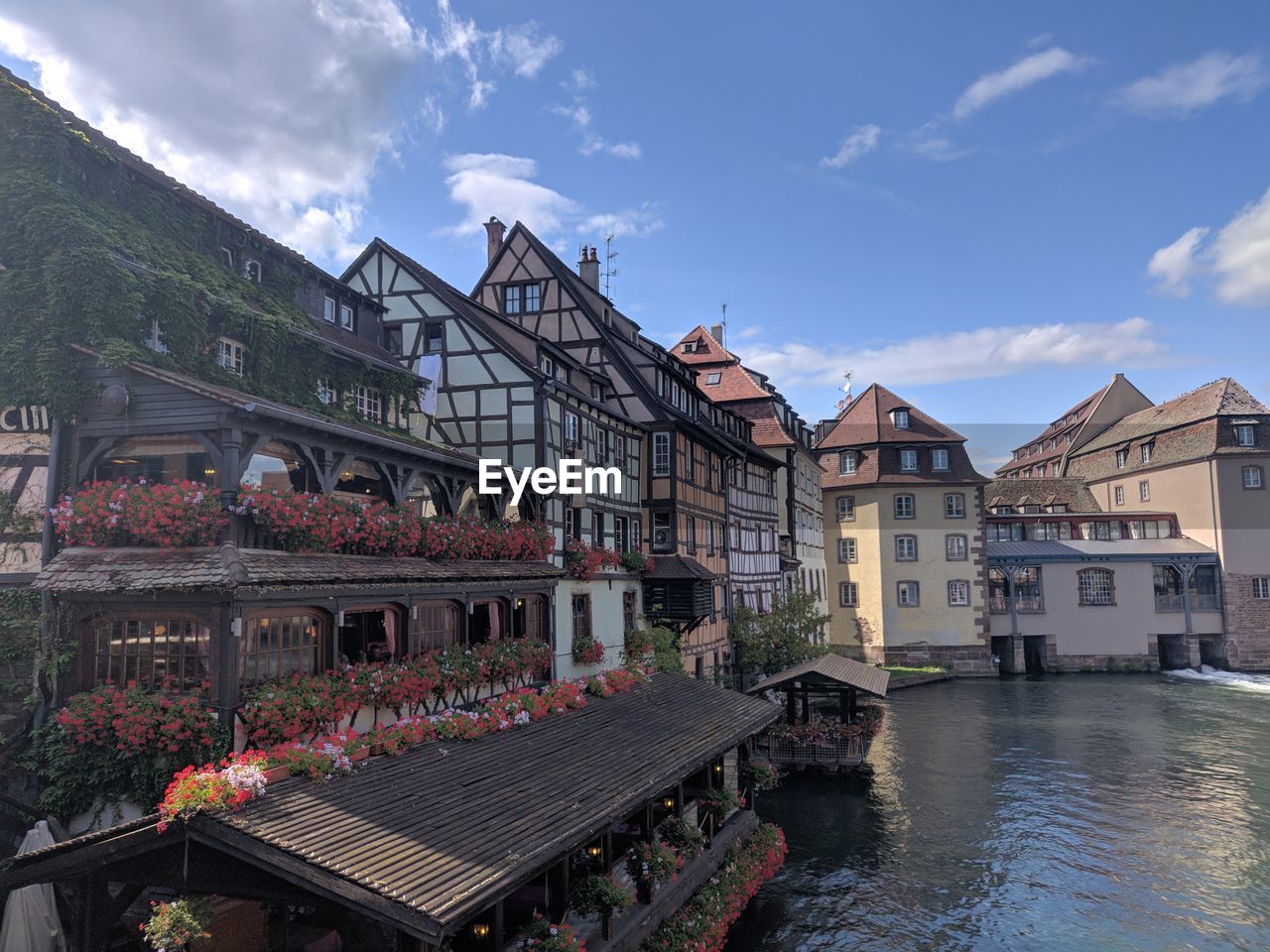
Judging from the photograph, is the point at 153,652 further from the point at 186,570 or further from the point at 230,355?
the point at 230,355

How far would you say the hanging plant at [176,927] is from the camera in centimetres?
841

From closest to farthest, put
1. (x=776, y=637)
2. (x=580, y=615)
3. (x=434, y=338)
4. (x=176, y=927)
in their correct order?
(x=176, y=927), (x=580, y=615), (x=434, y=338), (x=776, y=637)

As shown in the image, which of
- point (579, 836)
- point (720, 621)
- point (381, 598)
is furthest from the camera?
point (720, 621)

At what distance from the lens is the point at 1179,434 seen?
5053 cm

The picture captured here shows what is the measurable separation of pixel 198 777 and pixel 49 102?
38.4 feet

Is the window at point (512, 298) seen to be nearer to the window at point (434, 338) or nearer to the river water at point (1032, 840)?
the window at point (434, 338)

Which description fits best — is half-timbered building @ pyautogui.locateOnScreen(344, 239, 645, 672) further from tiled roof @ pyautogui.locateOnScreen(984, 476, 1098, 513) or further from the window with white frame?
tiled roof @ pyautogui.locateOnScreen(984, 476, 1098, 513)

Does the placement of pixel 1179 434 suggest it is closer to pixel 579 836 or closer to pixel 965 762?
pixel 965 762

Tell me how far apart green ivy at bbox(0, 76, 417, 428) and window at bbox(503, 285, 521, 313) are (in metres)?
12.9

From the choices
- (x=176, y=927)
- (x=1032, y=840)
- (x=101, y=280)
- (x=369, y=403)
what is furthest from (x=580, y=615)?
(x=176, y=927)

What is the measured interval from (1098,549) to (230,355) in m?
48.2

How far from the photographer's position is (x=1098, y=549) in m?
48.9

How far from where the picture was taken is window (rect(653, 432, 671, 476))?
93.4 feet

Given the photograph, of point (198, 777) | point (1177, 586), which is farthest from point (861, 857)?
point (1177, 586)
